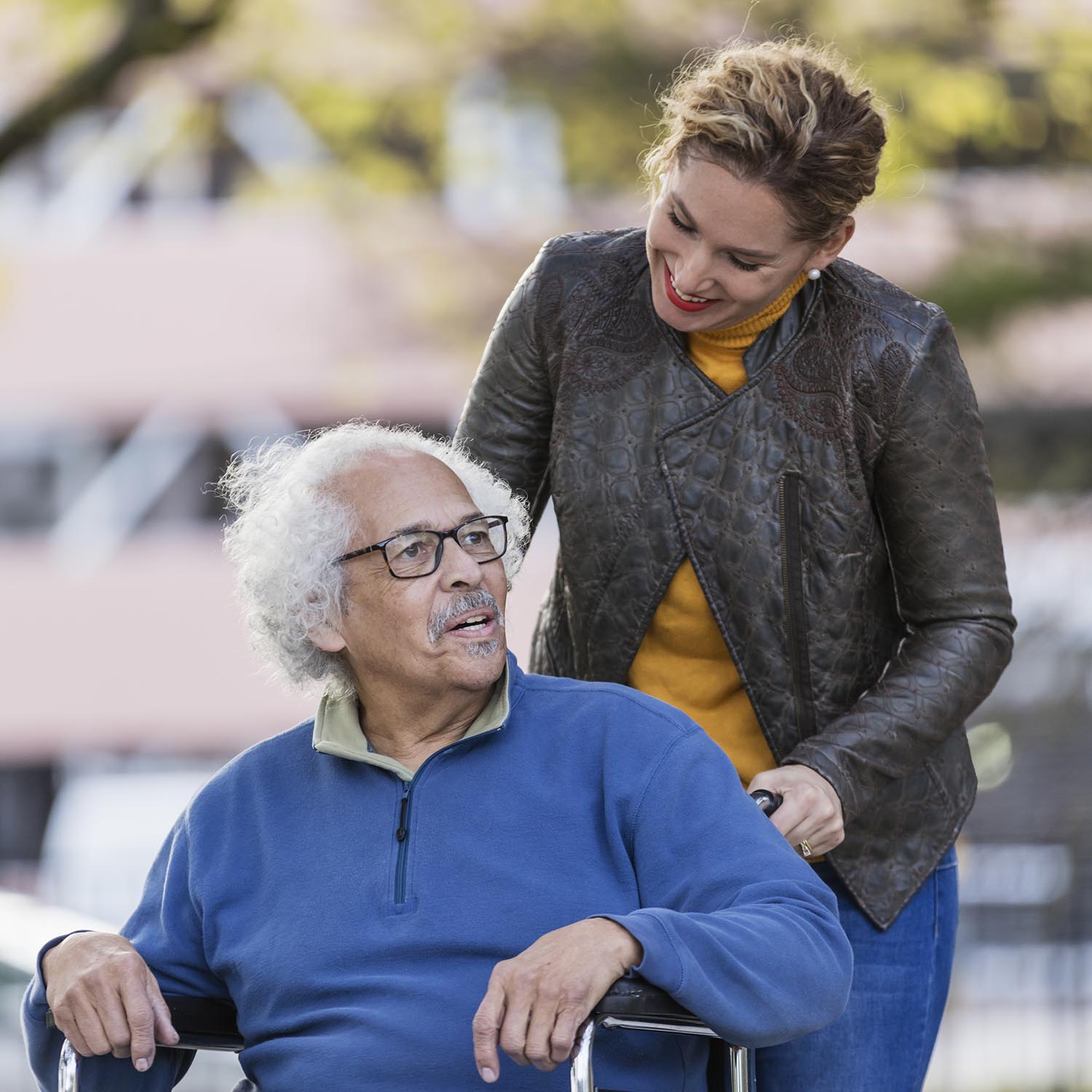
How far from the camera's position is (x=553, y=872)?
89.1 inches

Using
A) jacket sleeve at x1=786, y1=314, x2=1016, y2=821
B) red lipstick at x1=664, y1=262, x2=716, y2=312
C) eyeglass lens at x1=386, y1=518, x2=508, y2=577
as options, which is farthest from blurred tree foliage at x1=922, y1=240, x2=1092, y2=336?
eyeglass lens at x1=386, y1=518, x2=508, y2=577

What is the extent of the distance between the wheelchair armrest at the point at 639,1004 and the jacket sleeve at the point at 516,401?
0.91 meters

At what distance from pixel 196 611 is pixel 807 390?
12.5 m

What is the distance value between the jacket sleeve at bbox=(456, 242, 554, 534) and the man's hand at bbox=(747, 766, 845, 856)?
0.59 meters

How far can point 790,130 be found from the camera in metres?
2.26

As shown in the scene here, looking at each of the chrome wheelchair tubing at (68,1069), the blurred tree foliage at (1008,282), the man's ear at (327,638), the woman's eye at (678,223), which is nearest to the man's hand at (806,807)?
the man's ear at (327,638)

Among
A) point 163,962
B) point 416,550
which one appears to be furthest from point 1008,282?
point 163,962

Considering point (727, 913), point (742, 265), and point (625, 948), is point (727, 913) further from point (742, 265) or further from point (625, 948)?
point (742, 265)

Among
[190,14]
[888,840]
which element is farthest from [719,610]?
[190,14]

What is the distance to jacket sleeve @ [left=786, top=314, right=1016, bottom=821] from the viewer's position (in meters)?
2.40

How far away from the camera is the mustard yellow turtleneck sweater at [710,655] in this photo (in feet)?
8.27

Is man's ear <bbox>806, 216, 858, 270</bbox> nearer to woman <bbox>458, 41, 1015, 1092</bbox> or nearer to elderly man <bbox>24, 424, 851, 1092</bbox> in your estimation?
woman <bbox>458, 41, 1015, 1092</bbox>

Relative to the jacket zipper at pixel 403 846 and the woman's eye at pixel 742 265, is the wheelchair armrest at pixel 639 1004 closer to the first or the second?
the jacket zipper at pixel 403 846

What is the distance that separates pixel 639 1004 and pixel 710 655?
715mm
